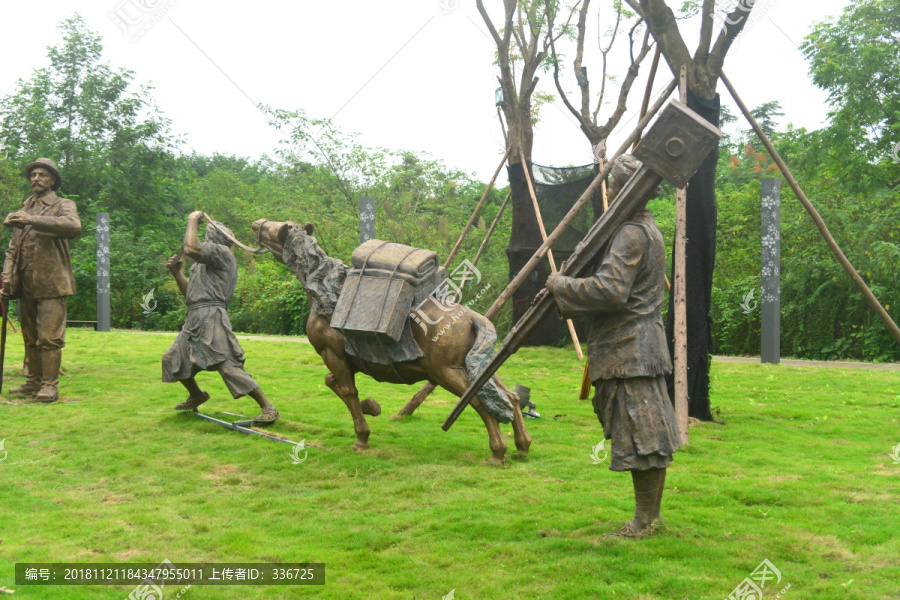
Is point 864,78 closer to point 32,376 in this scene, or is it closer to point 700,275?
point 700,275

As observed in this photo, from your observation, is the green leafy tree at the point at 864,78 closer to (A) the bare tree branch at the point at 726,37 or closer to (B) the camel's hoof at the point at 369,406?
(A) the bare tree branch at the point at 726,37

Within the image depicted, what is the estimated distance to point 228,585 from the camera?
397 centimetres

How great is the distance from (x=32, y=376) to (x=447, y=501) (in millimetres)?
6498

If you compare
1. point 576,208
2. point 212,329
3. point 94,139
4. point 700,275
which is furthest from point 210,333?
point 94,139

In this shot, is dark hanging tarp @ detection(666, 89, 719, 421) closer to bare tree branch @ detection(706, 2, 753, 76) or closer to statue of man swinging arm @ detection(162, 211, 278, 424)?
bare tree branch @ detection(706, 2, 753, 76)

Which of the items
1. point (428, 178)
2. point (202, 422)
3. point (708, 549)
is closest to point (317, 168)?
point (428, 178)

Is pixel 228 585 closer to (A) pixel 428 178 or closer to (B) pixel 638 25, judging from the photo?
(B) pixel 638 25

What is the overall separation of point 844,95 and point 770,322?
6.98 metres

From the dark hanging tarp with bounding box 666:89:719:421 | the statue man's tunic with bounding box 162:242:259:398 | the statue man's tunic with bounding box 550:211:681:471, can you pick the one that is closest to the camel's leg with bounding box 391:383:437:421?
the statue man's tunic with bounding box 162:242:259:398

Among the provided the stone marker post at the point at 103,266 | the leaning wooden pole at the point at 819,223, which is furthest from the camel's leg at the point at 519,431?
the stone marker post at the point at 103,266

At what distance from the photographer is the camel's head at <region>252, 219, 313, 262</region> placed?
23.3 ft

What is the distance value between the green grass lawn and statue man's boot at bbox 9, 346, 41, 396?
250mm

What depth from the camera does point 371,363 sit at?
21.8ft

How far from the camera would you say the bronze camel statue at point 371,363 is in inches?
247
